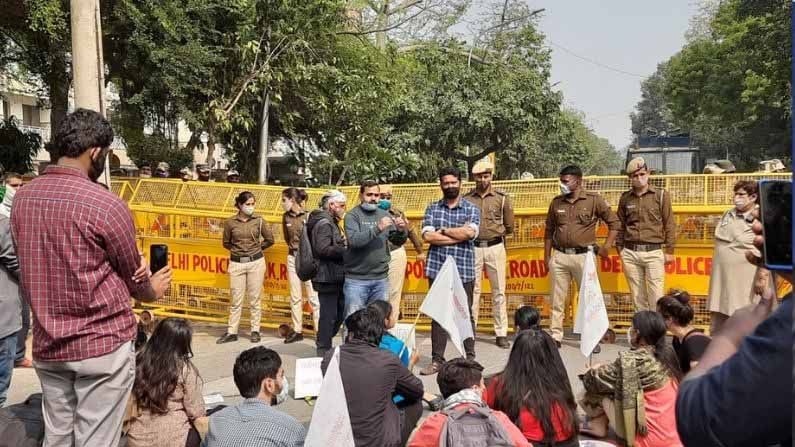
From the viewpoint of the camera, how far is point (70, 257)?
10.6 feet

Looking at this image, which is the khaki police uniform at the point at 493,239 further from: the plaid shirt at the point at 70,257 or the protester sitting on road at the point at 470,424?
the plaid shirt at the point at 70,257

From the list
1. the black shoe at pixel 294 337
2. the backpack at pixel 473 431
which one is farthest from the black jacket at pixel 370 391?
the black shoe at pixel 294 337

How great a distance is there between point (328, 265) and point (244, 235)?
175cm

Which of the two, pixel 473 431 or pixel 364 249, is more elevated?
pixel 364 249

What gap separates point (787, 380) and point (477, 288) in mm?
6513

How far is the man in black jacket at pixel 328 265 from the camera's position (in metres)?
6.93

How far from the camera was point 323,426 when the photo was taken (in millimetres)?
3496

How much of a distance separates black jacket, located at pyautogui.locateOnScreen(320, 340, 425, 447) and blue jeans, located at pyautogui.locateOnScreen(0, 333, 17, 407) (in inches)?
110

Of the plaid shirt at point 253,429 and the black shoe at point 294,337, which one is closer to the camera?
the plaid shirt at point 253,429

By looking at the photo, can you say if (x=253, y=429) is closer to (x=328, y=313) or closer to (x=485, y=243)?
(x=328, y=313)

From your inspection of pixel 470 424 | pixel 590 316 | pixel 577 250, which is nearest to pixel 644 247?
pixel 577 250

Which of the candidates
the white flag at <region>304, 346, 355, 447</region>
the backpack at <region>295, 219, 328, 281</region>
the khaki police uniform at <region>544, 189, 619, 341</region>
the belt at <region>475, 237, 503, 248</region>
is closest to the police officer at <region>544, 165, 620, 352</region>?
the khaki police uniform at <region>544, 189, 619, 341</region>

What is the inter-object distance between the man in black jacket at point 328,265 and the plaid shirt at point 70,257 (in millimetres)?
3618

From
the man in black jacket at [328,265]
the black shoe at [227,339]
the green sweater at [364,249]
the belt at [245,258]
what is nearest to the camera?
the green sweater at [364,249]
